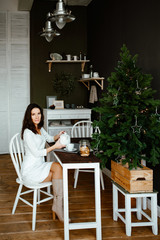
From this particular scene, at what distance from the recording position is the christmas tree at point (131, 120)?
2664 millimetres

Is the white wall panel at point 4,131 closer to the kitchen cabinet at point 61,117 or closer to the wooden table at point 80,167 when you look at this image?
the kitchen cabinet at point 61,117

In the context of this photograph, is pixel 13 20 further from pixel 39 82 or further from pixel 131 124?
pixel 131 124

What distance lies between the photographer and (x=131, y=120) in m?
2.69

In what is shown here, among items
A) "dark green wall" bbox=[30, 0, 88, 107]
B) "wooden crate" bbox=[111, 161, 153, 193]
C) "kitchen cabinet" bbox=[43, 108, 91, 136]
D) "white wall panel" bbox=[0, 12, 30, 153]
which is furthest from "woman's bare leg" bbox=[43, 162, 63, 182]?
"white wall panel" bbox=[0, 12, 30, 153]

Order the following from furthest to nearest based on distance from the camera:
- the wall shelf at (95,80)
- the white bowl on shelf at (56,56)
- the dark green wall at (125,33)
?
the white bowl on shelf at (56,56), the wall shelf at (95,80), the dark green wall at (125,33)

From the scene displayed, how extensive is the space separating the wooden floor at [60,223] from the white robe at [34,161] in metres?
0.45

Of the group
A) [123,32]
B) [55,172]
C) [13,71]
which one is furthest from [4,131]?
[55,172]

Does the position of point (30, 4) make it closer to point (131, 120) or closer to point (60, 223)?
point (131, 120)

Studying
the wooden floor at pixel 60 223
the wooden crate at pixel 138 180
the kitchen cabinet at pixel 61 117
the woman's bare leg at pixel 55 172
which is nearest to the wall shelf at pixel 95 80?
the kitchen cabinet at pixel 61 117

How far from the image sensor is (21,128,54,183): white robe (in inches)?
116

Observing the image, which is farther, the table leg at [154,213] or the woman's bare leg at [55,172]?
the woman's bare leg at [55,172]

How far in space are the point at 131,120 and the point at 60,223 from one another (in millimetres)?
1269

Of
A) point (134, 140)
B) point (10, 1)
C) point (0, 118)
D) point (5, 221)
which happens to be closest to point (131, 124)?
point (134, 140)

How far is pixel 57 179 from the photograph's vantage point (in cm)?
287
